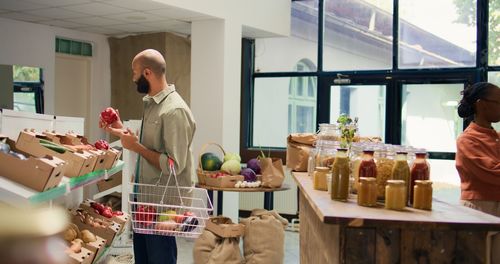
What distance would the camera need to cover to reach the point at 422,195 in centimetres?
201

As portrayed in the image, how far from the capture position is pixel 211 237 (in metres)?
4.44

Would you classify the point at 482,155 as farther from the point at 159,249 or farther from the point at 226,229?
the point at 226,229

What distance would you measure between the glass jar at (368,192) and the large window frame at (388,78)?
473 cm

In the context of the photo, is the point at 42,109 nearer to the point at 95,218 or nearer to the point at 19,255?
the point at 95,218

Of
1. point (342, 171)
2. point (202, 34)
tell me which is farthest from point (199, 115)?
point (342, 171)

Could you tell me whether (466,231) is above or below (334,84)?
below

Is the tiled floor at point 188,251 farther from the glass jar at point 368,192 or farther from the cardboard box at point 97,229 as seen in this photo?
the glass jar at point 368,192

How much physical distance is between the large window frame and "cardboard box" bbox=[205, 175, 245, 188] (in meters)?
2.50

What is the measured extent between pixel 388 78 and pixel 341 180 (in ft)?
15.5

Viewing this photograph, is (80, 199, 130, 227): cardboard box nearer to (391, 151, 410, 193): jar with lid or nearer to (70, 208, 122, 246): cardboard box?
(70, 208, 122, 246): cardboard box

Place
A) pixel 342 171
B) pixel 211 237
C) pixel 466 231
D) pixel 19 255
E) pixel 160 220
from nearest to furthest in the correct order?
pixel 19 255 < pixel 466 231 < pixel 342 171 < pixel 160 220 < pixel 211 237

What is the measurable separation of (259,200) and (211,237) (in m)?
2.77

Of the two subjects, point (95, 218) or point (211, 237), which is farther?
point (211, 237)

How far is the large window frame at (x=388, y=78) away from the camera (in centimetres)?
625
